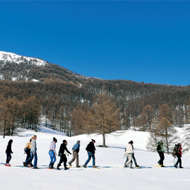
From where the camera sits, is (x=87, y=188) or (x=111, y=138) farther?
(x=111, y=138)

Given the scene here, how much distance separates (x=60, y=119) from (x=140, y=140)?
58.3 metres

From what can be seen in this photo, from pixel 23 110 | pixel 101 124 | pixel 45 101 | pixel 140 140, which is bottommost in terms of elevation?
pixel 140 140

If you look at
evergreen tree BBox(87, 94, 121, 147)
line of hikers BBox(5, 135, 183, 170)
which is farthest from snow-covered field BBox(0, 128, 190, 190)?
evergreen tree BBox(87, 94, 121, 147)

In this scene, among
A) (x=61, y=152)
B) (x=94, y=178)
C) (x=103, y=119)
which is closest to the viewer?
(x=94, y=178)

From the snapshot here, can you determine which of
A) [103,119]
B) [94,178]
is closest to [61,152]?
[94,178]

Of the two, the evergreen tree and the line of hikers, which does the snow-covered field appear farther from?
the evergreen tree

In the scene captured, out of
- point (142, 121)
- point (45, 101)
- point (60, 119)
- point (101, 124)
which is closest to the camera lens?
point (101, 124)

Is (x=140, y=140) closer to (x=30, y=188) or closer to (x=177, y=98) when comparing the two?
(x=30, y=188)

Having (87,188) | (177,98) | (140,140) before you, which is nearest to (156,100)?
(177,98)

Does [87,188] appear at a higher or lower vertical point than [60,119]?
lower

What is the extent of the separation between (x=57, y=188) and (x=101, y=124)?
28.2 meters

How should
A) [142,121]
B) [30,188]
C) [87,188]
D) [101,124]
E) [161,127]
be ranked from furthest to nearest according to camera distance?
[142,121] < [161,127] < [101,124] < [87,188] < [30,188]

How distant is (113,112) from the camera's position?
36.3 m

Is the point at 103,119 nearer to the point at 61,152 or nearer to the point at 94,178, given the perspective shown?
the point at 61,152
